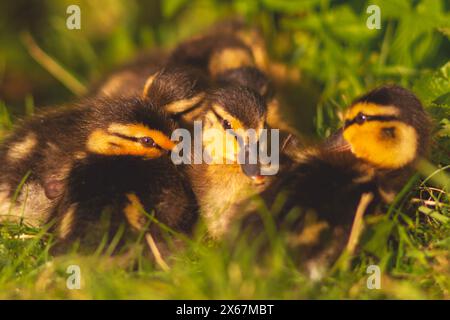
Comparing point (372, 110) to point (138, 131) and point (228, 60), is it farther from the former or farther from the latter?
point (228, 60)

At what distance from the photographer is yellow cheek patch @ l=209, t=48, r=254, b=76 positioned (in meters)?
3.99

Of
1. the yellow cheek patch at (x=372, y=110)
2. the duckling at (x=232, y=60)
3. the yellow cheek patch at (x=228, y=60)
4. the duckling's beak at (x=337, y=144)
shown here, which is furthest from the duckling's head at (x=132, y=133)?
the yellow cheek patch at (x=228, y=60)

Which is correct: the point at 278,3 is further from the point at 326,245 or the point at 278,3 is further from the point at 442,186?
the point at 326,245

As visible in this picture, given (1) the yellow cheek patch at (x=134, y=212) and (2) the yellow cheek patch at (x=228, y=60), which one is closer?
(1) the yellow cheek patch at (x=134, y=212)

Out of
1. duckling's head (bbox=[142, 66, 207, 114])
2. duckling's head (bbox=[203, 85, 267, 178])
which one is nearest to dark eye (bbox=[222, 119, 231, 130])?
duckling's head (bbox=[203, 85, 267, 178])

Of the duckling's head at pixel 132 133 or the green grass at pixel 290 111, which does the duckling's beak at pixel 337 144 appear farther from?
the duckling's head at pixel 132 133

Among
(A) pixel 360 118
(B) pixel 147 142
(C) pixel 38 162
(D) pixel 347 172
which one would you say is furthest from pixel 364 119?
(C) pixel 38 162

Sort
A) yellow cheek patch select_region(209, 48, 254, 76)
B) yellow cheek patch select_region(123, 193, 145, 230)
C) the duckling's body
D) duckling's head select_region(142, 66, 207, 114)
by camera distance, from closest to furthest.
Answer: yellow cheek patch select_region(123, 193, 145, 230), the duckling's body, duckling's head select_region(142, 66, 207, 114), yellow cheek patch select_region(209, 48, 254, 76)

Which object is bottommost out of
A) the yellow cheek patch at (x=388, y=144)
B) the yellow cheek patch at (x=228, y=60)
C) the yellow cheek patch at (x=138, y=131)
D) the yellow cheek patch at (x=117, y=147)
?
the yellow cheek patch at (x=388, y=144)

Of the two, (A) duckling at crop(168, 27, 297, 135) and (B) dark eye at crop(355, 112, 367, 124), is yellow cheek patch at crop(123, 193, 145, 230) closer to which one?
(A) duckling at crop(168, 27, 297, 135)

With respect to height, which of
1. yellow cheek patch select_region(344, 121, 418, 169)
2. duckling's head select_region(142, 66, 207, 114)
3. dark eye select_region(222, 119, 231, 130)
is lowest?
yellow cheek patch select_region(344, 121, 418, 169)

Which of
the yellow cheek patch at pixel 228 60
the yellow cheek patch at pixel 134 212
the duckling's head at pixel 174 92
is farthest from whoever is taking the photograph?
the yellow cheek patch at pixel 228 60

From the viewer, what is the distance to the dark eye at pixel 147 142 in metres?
2.88

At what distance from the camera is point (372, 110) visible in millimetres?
2799
